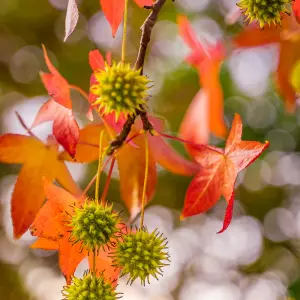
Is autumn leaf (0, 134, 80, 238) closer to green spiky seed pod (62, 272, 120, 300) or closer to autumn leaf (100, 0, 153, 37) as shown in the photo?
green spiky seed pod (62, 272, 120, 300)

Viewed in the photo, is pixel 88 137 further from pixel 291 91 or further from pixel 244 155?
pixel 291 91

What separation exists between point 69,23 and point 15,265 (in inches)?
92.1

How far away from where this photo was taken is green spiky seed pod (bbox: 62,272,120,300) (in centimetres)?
60

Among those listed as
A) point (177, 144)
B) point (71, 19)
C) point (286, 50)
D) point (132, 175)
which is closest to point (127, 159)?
point (132, 175)

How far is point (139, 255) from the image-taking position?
62 centimetres

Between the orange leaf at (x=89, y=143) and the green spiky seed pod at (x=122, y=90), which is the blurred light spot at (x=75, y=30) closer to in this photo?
the orange leaf at (x=89, y=143)

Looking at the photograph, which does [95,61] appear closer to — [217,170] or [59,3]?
[217,170]

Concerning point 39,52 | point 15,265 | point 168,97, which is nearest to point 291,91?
point 168,97

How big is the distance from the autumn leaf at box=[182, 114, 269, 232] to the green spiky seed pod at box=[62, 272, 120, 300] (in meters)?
0.13

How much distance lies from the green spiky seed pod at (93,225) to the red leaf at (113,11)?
20 cm

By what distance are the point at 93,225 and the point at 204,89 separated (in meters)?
0.53

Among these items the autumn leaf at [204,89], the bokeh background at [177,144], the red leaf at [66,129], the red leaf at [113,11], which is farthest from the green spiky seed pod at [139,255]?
the bokeh background at [177,144]

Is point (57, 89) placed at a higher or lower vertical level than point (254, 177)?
higher

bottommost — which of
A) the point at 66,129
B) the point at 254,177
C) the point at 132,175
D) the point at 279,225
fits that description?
the point at 279,225
